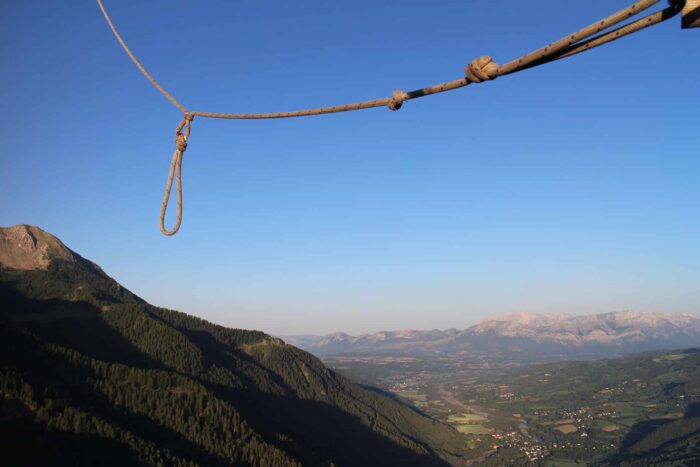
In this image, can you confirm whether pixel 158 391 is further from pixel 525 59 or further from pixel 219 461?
pixel 525 59

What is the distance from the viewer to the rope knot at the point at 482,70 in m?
6.73

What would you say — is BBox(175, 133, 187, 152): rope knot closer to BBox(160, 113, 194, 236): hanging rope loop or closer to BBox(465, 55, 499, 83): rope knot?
BBox(160, 113, 194, 236): hanging rope loop

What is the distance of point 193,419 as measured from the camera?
135125mm

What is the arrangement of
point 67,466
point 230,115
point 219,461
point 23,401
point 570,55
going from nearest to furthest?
point 570,55 < point 230,115 < point 67,466 < point 23,401 < point 219,461

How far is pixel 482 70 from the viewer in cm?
680

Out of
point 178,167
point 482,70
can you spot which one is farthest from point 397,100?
point 178,167

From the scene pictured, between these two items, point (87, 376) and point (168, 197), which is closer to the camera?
point (168, 197)

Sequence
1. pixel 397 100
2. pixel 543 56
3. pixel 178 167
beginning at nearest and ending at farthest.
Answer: pixel 543 56
pixel 397 100
pixel 178 167

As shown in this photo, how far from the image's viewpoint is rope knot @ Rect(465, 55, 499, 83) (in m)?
6.73

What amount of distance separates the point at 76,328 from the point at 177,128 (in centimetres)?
20248

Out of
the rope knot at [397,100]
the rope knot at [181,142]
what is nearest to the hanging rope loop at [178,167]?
the rope knot at [181,142]

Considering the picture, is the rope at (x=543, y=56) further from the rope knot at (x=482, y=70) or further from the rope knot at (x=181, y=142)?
the rope knot at (x=181, y=142)

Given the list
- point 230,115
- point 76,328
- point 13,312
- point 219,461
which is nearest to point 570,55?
point 230,115

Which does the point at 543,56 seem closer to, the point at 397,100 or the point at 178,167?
the point at 397,100
